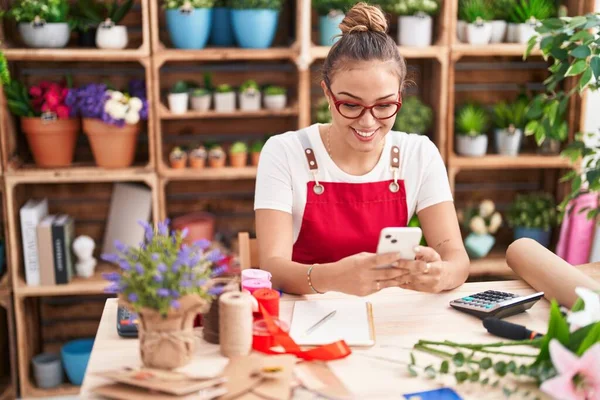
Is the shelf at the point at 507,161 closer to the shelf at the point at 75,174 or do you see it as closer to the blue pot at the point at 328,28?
the blue pot at the point at 328,28

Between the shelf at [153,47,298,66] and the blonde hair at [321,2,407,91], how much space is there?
1.01 metres

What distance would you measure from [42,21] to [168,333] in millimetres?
2067

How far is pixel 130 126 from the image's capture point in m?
3.00

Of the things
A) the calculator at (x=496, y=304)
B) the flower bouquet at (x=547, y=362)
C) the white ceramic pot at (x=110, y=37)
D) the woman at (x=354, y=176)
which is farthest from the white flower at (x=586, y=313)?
the white ceramic pot at (x=110, y=37)

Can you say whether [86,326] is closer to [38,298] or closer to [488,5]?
[38,298]

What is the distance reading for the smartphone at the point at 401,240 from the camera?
1.40m

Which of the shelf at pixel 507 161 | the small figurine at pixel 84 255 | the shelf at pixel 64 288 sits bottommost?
the shelf at pixel 64 288

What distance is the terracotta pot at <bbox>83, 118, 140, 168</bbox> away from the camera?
2.98 meters

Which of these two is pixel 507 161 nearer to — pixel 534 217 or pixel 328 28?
pixel 534 217

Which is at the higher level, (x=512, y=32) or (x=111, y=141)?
(x=512, y=32)

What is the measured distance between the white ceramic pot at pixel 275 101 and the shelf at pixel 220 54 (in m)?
0.18

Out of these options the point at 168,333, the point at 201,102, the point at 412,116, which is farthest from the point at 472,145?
the point at 168,333

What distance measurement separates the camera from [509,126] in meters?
3.21

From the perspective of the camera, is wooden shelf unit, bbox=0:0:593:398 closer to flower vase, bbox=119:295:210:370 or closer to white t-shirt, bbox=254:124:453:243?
white t-shirt, bbox=254:124:453:243
